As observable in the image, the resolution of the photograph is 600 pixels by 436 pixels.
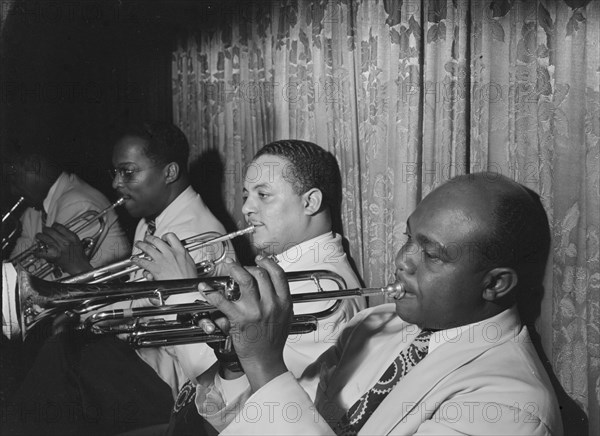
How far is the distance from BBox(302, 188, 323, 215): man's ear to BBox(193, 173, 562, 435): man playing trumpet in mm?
661

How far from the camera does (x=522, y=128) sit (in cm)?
160

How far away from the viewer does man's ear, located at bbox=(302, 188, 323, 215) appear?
6.52 feet

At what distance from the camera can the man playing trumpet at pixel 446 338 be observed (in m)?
1.14

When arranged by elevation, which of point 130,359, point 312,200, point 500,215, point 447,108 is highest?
point 447,108

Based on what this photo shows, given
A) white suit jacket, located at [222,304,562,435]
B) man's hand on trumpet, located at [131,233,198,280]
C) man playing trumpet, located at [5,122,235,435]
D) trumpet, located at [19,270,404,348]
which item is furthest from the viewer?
man playing trumpet, located at [5,122,235,435]

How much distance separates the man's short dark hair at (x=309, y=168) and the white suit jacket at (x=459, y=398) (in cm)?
88

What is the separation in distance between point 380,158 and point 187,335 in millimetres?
885

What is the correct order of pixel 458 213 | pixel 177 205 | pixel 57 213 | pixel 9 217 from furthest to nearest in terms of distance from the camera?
pixel 9 217, pixel 57 213, pixel 177 205, pixel 458 213

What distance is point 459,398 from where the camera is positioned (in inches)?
45.3

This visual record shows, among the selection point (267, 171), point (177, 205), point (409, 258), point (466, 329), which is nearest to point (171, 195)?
point (177, 205)

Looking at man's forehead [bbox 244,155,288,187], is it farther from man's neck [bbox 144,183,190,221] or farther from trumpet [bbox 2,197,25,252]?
trumpet [bbox 2,197,25,252]

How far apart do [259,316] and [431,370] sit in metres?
0.37

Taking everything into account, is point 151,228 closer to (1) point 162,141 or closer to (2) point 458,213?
(1) point 162,141

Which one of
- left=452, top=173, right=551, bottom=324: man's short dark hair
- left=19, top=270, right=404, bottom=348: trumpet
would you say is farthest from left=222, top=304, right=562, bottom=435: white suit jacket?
left=19, top=270, right=404, bottom=348: trumpet
